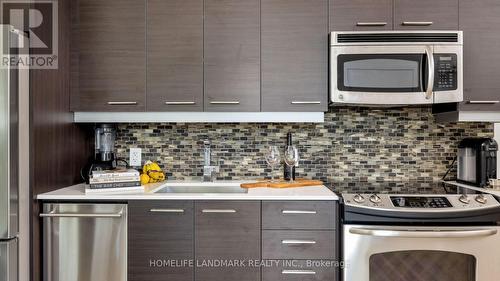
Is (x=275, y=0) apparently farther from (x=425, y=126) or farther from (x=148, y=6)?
(x=425, y=126)

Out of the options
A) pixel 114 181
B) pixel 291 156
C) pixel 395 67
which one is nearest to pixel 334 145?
pixel 291 156

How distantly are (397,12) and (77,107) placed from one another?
2.01 m

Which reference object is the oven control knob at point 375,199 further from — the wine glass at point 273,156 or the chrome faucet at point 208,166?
the chrome faucet at point 208,166

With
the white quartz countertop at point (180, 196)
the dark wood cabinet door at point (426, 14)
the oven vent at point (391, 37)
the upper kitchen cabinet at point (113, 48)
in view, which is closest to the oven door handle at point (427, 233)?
the white quartz countertop at point (180, 196)

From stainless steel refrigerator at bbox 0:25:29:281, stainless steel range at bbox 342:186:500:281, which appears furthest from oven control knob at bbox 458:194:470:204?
stainless steel refrigerator at bbox 0:25:29:281

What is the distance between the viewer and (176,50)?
7.11ft

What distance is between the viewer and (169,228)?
1.87 m

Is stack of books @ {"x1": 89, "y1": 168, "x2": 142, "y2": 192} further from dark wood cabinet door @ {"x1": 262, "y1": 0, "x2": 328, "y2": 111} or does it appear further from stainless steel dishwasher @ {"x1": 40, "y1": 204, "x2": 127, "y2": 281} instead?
dark wood cabinet door @ {"x1": 262, "y1": 0, "x2": 328, "y2": 111}

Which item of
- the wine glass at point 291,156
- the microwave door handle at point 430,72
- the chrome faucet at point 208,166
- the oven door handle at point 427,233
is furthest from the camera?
the chrome faucet at point 208,166

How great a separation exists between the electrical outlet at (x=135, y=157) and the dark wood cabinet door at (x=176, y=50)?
0.51 metres

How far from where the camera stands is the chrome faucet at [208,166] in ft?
8.06

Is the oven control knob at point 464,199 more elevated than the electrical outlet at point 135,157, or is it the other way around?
the electrical outlet at point 135,157

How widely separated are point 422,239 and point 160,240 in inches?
52.5

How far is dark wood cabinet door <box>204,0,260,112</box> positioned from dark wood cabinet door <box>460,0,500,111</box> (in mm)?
1235
